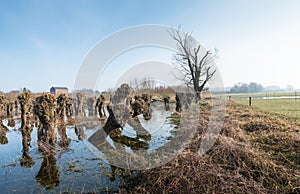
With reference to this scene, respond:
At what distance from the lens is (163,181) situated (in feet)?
12.0

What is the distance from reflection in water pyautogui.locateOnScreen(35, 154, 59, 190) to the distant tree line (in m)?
108

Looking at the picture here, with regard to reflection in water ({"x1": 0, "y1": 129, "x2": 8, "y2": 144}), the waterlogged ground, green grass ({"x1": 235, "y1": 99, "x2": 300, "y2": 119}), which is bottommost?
the waterlogged ground

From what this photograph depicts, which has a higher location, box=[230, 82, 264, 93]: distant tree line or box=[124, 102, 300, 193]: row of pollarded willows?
box=[230, 82, 264, 93]: distant tree line

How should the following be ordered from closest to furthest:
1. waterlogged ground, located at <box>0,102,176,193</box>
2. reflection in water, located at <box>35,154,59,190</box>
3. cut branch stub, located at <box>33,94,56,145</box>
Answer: waterlogged ground, located at <box>0,102,176,193</box>, reflection in water, located at <box>35,154,59,190</box>, cut branch stub, located at <box>33,94,56,145</box>

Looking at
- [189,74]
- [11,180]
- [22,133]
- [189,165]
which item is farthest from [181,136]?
[189,74]

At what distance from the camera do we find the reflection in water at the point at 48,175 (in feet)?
13.9

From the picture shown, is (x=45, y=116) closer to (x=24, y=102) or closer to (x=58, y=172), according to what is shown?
(x=58, y=172)

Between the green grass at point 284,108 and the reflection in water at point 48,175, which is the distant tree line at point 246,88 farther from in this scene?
the reflection in water at point 48,175

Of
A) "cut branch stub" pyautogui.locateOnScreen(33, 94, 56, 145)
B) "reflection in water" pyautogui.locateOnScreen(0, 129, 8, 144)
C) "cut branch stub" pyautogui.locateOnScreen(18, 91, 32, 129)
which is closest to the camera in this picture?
"cut branch stub" pyautogui.locateOnScreen(33, 94, 56, 145)

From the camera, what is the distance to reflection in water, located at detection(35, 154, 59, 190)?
4.25m

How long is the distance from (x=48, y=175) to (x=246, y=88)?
125869mm

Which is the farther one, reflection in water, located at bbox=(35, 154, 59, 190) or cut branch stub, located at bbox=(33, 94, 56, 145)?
cut branch stub, located at bbox=(33, 94, 56, 145)

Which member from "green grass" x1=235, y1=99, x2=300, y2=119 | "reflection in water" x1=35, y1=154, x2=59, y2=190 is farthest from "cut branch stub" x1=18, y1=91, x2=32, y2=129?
"green grass" x1=235, y1=99, x2=300, y2=119

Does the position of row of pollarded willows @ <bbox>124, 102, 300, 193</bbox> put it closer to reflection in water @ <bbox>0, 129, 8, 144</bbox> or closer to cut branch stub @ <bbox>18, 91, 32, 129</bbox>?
reflection in water @ <bbox>0, 129, 8, 144</bbox>
